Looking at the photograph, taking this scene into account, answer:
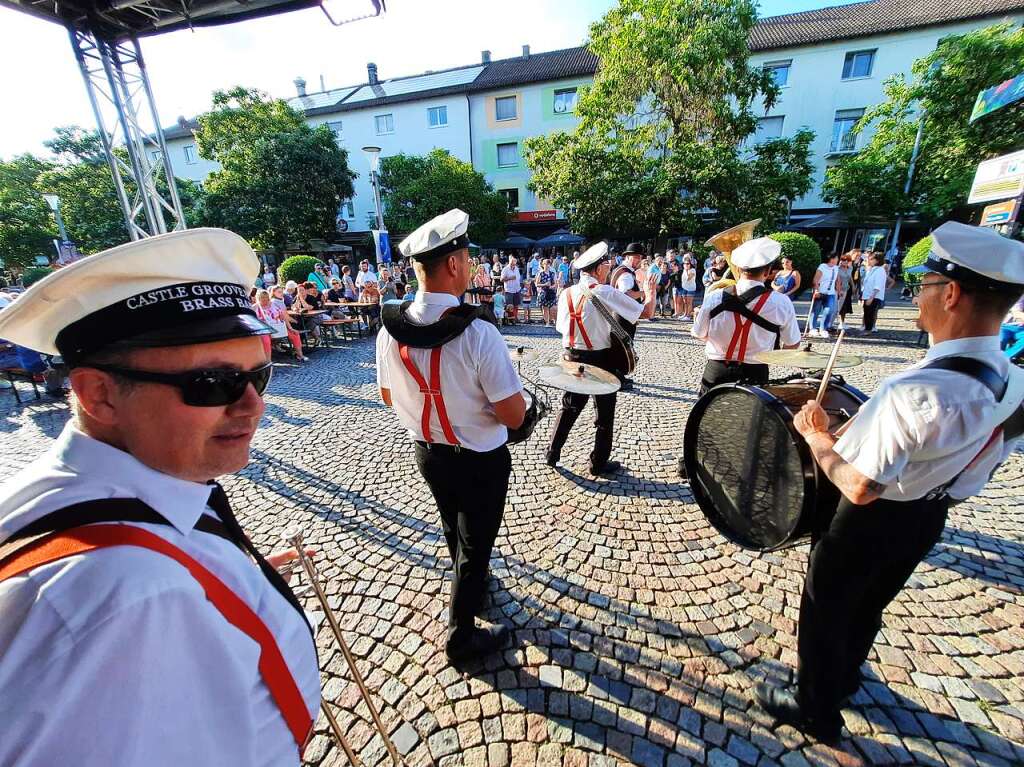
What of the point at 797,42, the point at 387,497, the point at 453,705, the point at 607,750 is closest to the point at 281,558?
the point at 453,705

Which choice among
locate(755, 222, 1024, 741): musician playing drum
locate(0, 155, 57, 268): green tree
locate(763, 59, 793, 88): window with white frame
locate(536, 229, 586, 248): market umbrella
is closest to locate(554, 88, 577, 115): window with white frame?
locate(536, 229, 586, 248): market umbrella

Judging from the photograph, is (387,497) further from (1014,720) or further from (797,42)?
(797,42)

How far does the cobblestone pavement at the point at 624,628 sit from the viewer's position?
6.93ft

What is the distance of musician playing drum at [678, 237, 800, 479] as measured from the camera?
3.69 m

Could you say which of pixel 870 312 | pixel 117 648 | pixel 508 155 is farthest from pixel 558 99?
pixel 117 648

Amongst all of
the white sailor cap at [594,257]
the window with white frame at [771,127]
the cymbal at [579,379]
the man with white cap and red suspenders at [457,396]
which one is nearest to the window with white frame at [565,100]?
the window with white frame at [771,127]

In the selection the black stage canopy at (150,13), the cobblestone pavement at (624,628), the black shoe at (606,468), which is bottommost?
the cobblestone pavement at (624,628)

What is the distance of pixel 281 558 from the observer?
65.7 inches

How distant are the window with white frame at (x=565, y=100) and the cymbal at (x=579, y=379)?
29.5m

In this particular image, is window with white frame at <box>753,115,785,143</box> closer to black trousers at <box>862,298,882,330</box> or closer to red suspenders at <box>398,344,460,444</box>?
black trousers at <box>862,298,882,330</box>

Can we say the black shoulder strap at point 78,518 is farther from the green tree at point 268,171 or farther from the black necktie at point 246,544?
the green tree at point 268,171

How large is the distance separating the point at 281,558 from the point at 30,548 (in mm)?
1051

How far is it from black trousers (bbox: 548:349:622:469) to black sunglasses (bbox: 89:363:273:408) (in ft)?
11.4

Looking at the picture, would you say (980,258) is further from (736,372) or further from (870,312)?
(870,312)
